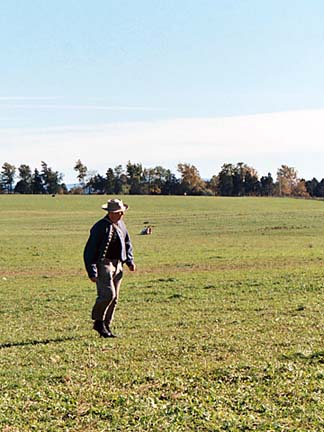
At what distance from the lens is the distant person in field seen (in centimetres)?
1100

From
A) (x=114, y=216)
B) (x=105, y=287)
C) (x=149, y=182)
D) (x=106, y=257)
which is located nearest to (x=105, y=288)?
(x=105, y=287)

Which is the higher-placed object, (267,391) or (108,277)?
(108,277)

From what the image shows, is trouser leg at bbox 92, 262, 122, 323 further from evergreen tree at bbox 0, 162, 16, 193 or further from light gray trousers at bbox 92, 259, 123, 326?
evergreen tree at bbox 0, 162, 16, 193

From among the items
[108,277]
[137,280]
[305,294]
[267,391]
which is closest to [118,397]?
[267,391]

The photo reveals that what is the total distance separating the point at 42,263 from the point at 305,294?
15598mm

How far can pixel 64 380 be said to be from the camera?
8031 mm

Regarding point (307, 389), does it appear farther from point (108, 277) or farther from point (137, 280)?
point (137, 280)

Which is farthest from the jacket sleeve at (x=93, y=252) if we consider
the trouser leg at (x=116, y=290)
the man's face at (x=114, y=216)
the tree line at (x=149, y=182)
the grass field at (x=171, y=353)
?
the tree line at (x=149, y=182)

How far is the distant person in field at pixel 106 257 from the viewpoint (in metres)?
11.0

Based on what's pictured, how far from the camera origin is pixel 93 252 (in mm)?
10984

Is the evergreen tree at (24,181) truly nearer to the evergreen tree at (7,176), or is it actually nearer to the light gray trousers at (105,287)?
the evergreen tree at (7,176)

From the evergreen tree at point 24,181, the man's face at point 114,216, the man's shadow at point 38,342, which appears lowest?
the man's shadow at point 38,342

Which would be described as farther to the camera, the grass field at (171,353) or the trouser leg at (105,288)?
the trouser leg at (105,288)

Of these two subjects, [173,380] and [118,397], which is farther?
[173,380]
